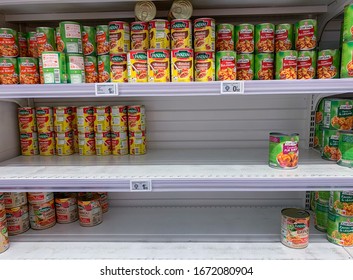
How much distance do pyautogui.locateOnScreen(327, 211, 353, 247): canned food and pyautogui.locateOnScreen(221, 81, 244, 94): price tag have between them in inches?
32.6

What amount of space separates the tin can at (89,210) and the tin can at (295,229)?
1082 millimetres

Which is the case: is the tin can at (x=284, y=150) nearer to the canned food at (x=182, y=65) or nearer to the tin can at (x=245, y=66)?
the tin can at (x=245, y=66)

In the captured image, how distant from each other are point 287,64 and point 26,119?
1.53 meters

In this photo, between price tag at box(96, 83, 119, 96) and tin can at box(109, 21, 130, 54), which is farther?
tin can at box(109, 21, 130, 54)

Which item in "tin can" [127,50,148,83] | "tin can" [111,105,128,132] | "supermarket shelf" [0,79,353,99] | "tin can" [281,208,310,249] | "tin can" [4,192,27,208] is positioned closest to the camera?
"supermarket shelf" [0,79,353,99]

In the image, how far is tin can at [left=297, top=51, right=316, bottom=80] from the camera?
1.53 meters

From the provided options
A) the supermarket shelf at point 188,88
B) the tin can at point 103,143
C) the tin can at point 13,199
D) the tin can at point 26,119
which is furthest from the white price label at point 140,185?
the tin can at point 26,119

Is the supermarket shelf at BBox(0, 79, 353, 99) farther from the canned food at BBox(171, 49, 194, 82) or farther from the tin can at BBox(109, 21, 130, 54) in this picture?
the tin can at BBox(109, 21, 130, 54)

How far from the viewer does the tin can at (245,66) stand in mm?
1582

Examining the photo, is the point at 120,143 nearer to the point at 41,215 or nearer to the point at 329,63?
the point at 41,215

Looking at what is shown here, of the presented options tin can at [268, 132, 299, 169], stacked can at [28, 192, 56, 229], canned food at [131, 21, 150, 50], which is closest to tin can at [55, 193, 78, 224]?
stacked can at [28, 192, 56, 229]
